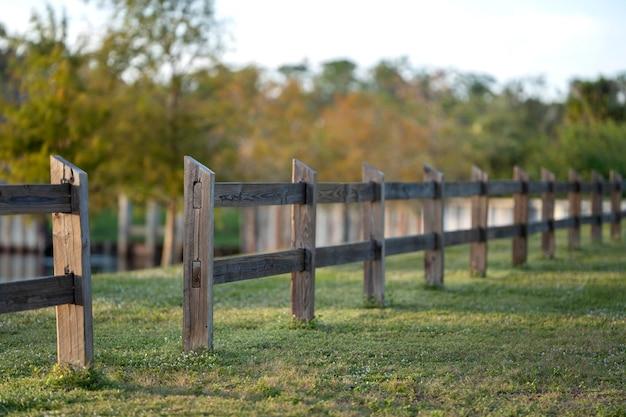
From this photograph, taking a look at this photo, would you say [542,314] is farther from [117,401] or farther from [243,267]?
[117,401]

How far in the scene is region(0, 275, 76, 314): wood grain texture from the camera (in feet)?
20.7

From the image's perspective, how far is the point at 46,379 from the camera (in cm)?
672

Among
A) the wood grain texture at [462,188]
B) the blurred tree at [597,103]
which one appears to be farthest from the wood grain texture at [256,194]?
the blurred tree at [597,103]

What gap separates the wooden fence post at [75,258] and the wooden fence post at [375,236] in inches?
189

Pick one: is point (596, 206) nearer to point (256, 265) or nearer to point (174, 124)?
point (174, 124)

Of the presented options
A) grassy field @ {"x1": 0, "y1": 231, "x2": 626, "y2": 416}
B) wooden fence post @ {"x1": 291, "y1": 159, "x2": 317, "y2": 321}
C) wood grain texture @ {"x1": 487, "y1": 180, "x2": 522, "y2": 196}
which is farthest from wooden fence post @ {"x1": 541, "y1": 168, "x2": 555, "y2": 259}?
wooden fence post @ {"x1": 291, "y1": 159, "x2": 317, "y2": 321}

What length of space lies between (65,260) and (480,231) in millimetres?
8693

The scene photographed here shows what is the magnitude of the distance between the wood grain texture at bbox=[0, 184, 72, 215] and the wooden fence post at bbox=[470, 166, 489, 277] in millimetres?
8660

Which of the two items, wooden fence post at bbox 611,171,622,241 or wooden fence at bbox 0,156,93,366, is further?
wooden fence post at bbox 611,171,622,241

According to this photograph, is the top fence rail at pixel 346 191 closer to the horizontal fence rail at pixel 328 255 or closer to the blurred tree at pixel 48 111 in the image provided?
the horizontal fence rail at pixel 328 255

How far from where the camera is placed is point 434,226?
12.8 meters

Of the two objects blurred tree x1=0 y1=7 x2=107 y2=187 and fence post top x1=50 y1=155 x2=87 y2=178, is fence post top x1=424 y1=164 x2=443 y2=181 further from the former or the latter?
blurred tree x1=0 y1=7 x2=107 y2=187

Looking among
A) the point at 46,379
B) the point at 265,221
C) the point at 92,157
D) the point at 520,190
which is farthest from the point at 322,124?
the point at 46,379

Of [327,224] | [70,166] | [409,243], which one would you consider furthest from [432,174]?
[327,224]
